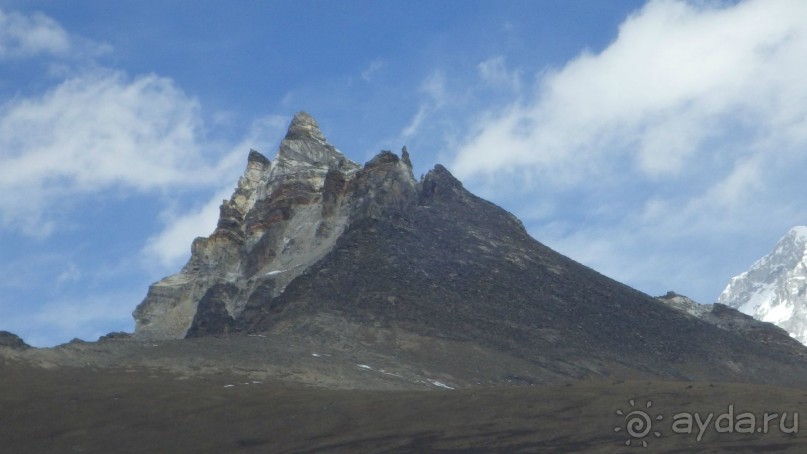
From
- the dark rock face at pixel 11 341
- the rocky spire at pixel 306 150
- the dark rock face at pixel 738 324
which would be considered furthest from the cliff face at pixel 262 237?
the dark rock face at pixel 738 324

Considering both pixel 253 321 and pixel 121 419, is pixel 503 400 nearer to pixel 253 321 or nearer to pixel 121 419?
pixel 121 419

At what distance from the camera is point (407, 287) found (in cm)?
12950

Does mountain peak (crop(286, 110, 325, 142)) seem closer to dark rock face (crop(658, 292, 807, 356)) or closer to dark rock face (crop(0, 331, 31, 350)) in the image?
dark rock face (crop(658, 292, 807, 356))

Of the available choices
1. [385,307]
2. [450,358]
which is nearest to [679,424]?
[450,358]

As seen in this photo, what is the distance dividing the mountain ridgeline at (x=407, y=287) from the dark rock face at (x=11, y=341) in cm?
2471

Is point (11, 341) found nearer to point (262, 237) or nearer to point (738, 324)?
point (262, 237)

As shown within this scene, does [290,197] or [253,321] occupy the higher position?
[290,197]

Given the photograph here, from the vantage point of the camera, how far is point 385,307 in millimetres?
124438

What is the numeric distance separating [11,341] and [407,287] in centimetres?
4248

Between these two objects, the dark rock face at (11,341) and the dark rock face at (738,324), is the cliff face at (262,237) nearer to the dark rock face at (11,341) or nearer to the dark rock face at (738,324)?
the dark rock face at (11,341)

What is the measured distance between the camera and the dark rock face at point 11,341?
324 ft

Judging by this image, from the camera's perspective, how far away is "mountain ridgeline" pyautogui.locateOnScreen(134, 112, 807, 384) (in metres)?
122

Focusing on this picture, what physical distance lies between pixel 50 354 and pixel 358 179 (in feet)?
211

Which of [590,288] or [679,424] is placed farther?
[590,288]
